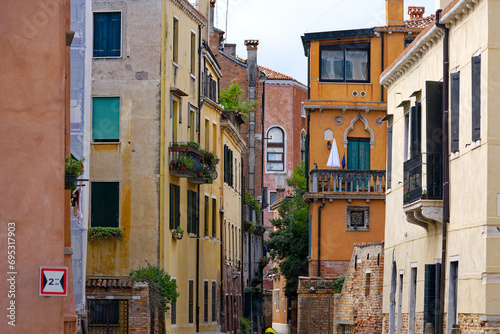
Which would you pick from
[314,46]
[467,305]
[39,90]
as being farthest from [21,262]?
[314,46]

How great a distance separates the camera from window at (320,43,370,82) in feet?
136

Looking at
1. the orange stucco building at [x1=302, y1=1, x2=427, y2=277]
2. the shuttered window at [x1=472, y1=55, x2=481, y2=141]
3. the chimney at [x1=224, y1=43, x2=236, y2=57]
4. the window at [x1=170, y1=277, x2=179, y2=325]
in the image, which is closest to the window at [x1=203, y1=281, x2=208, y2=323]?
the orange stucco building at [x1=302, y1=1, x2=427, y2=277]

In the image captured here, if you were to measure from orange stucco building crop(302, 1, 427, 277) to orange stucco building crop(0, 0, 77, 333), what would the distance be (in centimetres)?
2337

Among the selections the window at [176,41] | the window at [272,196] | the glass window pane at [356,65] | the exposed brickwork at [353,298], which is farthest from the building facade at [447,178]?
the window at [272,196]

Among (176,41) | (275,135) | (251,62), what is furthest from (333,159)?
(275,135)

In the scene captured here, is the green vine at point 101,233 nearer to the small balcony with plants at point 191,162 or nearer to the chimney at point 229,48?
Answer: the small balcony with plants at point 191,162

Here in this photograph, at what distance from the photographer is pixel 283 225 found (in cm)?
4900

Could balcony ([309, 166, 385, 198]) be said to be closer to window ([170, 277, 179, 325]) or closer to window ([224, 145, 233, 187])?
window ([224, 145, 233, 187])

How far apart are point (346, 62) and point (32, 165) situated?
82.6ft

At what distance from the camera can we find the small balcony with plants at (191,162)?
34.2 meters

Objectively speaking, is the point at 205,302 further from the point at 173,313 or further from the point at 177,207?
the point at 177,207

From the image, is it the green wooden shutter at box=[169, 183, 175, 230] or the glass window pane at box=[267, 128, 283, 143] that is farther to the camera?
the glass window pane at box=[267, 128, 283, 143]

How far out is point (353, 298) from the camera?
3353cm

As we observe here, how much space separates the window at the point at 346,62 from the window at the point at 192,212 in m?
7.18
